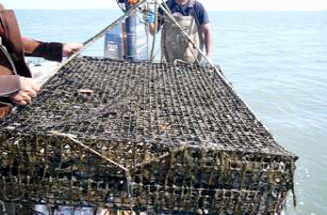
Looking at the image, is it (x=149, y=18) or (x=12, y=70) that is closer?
(x=12, y=70)

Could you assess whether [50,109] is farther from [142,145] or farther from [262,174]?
[262,174]

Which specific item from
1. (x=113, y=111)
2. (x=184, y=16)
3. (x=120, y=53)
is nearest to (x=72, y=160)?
(x=113, y=111)

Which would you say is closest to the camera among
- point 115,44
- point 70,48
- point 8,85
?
point 8,85

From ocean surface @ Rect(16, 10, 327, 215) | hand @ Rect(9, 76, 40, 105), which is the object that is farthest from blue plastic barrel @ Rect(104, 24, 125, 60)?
hand @ Rect(9, 76, 40, 105)

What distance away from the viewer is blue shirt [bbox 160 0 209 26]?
16.4ft

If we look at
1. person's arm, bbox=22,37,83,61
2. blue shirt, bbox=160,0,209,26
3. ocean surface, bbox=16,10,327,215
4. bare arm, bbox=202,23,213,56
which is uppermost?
blue shirt, bbox=160,0,209,26

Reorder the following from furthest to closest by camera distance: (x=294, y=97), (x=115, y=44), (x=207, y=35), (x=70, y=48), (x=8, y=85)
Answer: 1. (x=294, y=97)
2. (x=115, y=44)
3. (x=207, y=35)
4. (x=70, y=48)
5. (x=8, y=85)

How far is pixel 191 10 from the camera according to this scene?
500cm

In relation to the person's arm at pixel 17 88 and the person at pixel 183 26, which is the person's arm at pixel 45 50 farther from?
the person at pixel 183 26

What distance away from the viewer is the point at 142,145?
1.64m

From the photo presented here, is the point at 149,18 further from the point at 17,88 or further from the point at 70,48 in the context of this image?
the point at 17,88

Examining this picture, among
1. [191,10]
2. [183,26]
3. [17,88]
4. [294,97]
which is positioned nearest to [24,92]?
[17,88]

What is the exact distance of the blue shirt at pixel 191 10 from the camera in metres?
4.99

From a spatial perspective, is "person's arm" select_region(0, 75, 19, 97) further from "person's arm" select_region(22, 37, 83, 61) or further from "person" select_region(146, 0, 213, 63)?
"person" select_region(146, 0, 213, 63)
